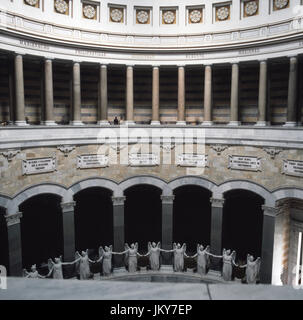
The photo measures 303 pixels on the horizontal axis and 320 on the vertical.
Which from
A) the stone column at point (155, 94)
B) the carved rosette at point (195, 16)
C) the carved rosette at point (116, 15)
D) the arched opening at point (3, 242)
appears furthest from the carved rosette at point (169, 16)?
the arched opening at point (3, 242)

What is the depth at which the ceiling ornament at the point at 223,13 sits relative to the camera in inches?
706

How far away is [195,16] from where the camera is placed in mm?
18547

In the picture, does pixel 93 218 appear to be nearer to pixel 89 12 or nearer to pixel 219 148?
pixel 219 148

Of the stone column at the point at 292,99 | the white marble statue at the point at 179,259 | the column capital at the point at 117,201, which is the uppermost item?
the stone column at the point at 292,99

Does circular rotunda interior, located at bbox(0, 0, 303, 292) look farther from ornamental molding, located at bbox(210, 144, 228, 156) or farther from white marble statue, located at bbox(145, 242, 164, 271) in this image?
white marble statue, located at bbox(145, 242, 164, 271)

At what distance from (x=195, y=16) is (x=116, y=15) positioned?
4.97m

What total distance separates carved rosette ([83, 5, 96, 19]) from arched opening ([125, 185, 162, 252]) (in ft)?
35.8

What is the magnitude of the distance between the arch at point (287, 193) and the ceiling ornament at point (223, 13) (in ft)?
36.3

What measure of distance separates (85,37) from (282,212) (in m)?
14.8

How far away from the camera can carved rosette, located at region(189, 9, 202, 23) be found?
18469mm

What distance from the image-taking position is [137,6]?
18609mm

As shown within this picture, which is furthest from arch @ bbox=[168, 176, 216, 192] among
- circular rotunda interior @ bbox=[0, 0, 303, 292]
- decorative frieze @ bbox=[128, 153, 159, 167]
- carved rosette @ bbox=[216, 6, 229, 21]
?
carved rosette @ bbox=[216, 6, 229, 21]

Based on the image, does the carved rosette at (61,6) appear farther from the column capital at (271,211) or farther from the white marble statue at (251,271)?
the white marble statue at (251,271)
